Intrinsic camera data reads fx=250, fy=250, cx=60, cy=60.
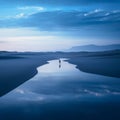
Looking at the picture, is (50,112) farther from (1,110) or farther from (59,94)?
(59,94)

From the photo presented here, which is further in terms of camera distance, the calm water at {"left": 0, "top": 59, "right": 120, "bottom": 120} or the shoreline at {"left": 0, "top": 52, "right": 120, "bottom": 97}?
the shoreline at {"left": 0, "top": 52, "right": 120, "bottom": 97}

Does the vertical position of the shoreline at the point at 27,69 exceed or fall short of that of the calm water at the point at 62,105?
it exceeds it

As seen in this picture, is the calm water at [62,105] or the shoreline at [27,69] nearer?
the calm water at [62,105]

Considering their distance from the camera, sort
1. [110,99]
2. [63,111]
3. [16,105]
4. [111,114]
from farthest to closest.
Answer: [110,99]
[16,105]
[63,111]
[111,114]

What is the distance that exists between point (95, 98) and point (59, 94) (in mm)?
2796

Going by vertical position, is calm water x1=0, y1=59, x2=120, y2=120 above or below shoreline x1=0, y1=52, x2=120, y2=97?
below

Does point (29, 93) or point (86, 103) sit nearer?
point (86, 103)

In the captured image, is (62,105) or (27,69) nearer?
(62,105)

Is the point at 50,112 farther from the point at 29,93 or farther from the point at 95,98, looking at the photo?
the point at 29,93

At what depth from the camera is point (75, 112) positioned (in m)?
12.3

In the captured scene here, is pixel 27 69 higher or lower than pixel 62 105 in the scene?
higher

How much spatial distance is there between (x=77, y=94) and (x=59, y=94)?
1.25 m

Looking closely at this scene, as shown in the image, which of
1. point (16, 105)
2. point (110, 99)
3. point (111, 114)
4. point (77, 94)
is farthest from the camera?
point (77, 94)

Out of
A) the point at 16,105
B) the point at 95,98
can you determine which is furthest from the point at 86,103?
the point at 16,105
